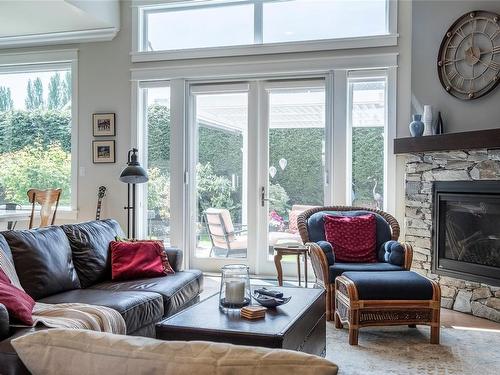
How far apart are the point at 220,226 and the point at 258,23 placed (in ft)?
7.55

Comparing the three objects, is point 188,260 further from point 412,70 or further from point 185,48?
point 412,70

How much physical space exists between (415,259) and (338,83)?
6.40 ft

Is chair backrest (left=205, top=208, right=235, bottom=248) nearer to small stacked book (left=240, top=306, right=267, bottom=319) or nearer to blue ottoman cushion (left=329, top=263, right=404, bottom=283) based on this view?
blue ottoman cushion (left=329, top=263, right=404, bottom=283)

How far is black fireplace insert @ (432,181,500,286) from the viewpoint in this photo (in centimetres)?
Answer: 402

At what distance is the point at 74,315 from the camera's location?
235 cm

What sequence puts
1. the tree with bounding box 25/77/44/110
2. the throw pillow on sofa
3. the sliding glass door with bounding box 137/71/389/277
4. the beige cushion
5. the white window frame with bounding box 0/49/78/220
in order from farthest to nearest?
1. the tree with bounding box 25/77/44/110
2. the white window frame with bounding box 0/49/78/220
3. the sliding glass door with bounding box 137/71/389/277
4. the throw pillow on sofa
5. the beige cushion

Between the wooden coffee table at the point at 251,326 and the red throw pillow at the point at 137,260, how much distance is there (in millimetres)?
900

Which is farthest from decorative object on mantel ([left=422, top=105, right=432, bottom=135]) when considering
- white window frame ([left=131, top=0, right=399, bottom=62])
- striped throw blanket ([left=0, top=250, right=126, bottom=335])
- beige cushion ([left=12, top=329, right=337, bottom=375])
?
beige cushion ([left=12, top=329, right=337, bottom=375])

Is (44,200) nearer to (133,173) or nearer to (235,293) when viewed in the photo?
(133,173)

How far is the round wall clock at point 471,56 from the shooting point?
170 inches

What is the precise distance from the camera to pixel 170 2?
560 centimetres

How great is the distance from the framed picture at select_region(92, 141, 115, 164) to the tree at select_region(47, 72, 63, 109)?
0.78 m

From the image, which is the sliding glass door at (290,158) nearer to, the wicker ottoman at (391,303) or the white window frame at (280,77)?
the white window frame at (280,77)

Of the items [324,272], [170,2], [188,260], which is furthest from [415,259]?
[170,2]
